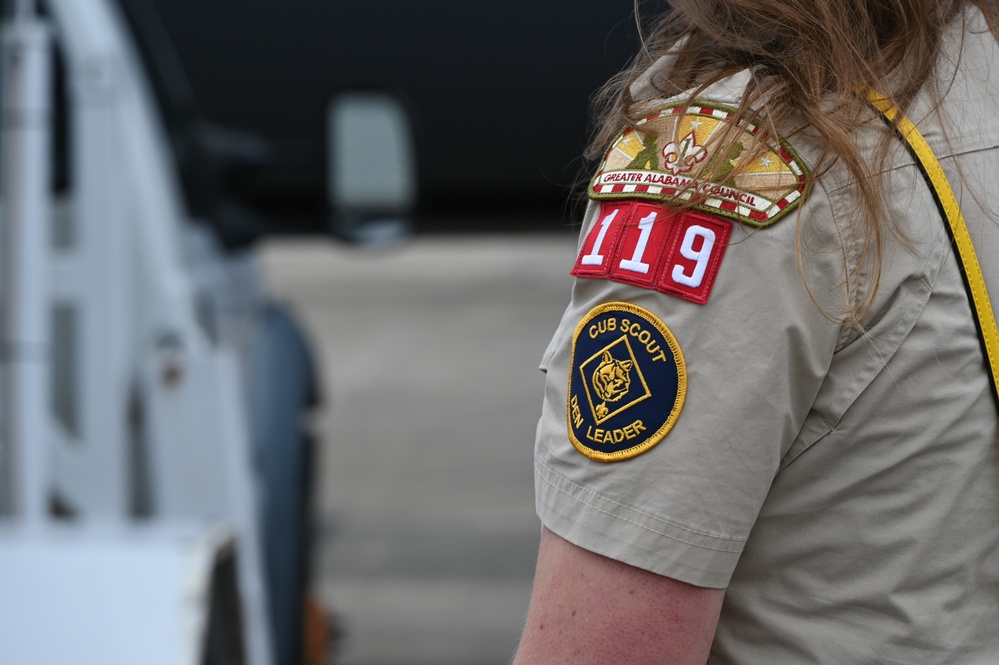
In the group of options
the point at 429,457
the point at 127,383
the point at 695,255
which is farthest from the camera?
the point at 429,457

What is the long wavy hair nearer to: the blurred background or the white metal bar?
the blurred background

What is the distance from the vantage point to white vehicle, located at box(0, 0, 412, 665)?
1.92m

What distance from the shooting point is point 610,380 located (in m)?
0.78

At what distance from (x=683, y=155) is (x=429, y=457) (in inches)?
214

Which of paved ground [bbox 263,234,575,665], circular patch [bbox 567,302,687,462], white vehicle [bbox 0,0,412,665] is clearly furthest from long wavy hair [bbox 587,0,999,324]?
paved ground [bbox 263,234,575,665]

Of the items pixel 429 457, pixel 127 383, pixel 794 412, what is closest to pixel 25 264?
pixel 127 383

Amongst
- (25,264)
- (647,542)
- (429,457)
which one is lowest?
(429,457)

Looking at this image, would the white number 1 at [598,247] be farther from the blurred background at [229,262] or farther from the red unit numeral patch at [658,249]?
the blurred background at [229,262]

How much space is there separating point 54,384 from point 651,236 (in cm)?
206

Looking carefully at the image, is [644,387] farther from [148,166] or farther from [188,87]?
[188,87]

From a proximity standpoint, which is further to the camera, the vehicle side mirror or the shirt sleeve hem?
the vehicle side mirror

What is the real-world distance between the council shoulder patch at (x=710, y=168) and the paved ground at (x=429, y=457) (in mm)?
2236

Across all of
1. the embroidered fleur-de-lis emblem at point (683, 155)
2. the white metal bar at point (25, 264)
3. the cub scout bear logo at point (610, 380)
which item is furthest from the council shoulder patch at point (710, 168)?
the white metal bar at point (25, 264)

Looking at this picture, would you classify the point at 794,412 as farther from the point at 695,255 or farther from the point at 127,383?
the point at 127,383
